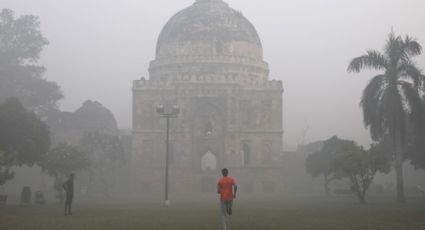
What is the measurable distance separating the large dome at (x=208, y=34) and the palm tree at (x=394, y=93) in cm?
2696

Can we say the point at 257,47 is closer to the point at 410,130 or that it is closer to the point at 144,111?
the point at 144,111

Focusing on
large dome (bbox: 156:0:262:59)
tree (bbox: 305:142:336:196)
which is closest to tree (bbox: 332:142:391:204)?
tree (bbox: 305:142:336:196)

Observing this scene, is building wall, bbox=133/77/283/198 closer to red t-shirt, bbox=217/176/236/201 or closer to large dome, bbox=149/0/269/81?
large dome, bbox=149/0/269/81

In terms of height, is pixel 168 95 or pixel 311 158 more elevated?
pixel 168 95

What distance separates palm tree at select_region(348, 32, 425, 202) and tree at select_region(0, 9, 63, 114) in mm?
34254

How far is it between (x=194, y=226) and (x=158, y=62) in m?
43.0

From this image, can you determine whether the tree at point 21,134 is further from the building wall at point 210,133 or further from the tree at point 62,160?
the building wall at point 210,133

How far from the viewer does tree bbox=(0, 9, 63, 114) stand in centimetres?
5138

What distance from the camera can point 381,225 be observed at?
14.4m

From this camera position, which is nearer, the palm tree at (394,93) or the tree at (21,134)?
the palm tree at (394,93)

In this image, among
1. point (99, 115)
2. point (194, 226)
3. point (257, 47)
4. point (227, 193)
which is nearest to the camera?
point (227, 193)

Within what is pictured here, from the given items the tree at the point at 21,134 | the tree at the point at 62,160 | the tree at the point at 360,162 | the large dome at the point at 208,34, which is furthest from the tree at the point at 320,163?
the tree at the point at 21,134

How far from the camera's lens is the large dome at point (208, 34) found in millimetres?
54062

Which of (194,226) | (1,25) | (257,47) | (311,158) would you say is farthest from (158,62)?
(194,226)
